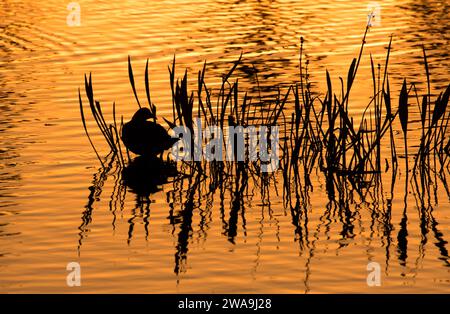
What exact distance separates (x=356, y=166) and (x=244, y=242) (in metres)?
2.23

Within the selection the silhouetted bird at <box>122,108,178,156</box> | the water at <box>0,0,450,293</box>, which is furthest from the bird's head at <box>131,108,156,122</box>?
Result: the water at <box>0,0,450,293</box>

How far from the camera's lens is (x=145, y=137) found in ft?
38.6

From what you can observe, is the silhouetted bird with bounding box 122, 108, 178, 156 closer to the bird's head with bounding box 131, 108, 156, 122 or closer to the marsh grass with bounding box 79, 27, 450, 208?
the bird's head with bounding box 131, 108, 156, 122

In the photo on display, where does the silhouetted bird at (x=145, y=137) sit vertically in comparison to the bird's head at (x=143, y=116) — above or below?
below

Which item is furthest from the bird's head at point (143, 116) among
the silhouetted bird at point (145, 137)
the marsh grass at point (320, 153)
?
the marsh grass at point (320, 153)

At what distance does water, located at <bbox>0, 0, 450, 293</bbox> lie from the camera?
27.5 ft

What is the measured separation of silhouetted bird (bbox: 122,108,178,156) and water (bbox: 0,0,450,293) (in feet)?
1.50

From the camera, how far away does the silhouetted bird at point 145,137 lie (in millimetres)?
11773

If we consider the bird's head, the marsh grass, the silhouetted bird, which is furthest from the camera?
the bird's head

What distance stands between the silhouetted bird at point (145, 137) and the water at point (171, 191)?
458mm

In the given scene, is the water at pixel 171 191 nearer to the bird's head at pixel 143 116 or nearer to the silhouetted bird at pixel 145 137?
the silhouetted bird at pixel 145 137
